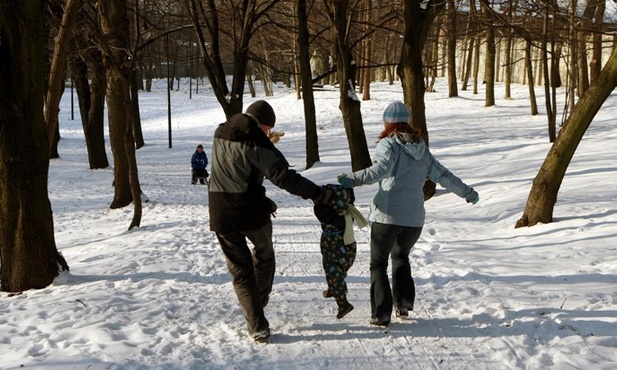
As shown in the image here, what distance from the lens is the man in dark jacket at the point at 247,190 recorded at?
432cm

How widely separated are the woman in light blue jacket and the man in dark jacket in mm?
496

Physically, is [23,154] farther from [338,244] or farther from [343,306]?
[343,306]

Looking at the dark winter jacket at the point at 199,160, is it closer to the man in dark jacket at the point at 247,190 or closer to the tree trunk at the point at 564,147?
the tree trunk at the point at 564,147

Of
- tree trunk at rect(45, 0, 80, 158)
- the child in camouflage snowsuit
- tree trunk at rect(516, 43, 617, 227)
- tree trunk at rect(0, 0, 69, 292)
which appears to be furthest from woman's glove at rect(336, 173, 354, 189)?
tree trunk at rect(516, 43, 617, 227)

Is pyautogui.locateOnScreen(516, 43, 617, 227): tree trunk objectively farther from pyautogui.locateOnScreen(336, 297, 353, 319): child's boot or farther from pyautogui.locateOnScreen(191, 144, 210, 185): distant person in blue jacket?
pyautogui.locateOnScreen(191, 144, 210, 185): distant person in blue jacket

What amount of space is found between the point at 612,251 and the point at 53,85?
702cm

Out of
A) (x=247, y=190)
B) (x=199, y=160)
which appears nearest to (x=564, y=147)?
(x=247, y=190)

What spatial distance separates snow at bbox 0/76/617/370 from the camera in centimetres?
428

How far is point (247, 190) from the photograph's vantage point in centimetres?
440

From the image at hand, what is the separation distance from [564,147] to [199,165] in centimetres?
1236

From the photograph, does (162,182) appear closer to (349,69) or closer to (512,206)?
(349,69)

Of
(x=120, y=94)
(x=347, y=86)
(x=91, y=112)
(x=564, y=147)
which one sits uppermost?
(x=347, y=86)

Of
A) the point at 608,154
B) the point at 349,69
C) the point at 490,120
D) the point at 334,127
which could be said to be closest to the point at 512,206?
the point at 608,154

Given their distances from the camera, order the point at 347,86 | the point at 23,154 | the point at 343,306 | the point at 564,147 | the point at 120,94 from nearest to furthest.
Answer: the point at 343,306, the point at 23,154, the point at 564,147, the point at 120,94, the point at 347,86
